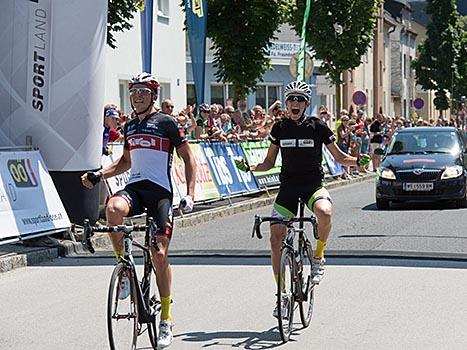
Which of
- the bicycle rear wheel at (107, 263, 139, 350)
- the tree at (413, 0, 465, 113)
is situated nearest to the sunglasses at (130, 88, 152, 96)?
the bicycle rear wheel at (107, 263, 139, 350)

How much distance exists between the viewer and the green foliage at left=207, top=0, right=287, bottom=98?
26.9 meters

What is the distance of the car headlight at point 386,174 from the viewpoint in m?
20.7

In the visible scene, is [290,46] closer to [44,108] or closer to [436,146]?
[436,146]

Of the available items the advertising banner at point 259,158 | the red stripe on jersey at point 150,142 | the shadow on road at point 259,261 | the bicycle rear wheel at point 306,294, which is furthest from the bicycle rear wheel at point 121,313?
the advertising banner at point 259,158

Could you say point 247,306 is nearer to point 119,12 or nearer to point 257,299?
point 257,299

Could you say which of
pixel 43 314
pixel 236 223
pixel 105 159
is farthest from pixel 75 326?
pixel 236 223

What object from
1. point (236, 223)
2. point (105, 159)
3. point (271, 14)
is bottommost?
point (236, 223)

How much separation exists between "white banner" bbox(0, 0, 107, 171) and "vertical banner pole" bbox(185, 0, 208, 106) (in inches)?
293

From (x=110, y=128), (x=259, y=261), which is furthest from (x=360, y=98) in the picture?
(x=259, y=261)

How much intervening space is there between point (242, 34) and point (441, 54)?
5665cm

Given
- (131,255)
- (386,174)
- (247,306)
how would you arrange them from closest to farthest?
(131,255)
(247,306)
(386,174)

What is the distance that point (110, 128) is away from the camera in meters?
17.1

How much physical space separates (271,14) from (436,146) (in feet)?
22.6

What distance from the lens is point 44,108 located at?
14992mm
